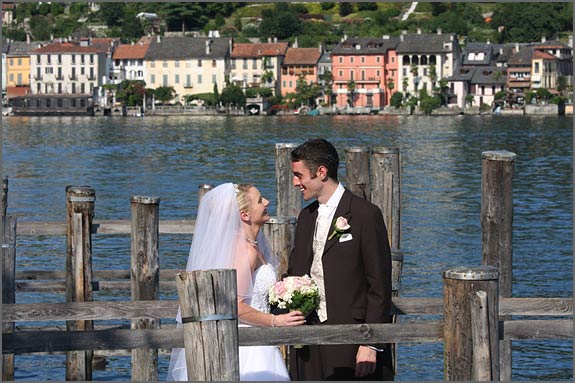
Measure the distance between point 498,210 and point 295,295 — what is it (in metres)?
3.71

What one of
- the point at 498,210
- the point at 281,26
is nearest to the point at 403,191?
the point at 498,210

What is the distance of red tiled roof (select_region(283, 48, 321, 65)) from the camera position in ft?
532

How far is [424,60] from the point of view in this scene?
520 ft

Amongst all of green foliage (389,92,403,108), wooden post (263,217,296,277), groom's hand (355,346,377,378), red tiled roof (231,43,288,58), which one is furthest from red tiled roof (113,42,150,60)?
groom's hand (355,346,377,378)

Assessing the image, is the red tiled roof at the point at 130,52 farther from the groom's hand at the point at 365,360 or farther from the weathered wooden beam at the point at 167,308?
the groom's hand at the point at 365,360

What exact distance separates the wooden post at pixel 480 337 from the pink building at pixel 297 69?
153 m

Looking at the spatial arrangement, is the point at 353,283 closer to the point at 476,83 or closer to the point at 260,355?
the point at 260,355

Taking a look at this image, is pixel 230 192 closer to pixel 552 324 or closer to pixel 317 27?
pixel 552 324

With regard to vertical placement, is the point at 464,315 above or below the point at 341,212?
below

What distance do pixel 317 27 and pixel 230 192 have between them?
616ft

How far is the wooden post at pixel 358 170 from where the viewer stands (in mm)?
13570

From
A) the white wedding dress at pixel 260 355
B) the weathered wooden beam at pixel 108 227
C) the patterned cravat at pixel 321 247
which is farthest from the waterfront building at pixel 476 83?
the white wedding dress at pixel 260 355

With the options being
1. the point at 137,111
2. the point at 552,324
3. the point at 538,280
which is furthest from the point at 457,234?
the point at 137,111

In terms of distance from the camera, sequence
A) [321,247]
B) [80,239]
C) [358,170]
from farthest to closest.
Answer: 1. [358,170]
2. [80,239]
3. [321,247]
